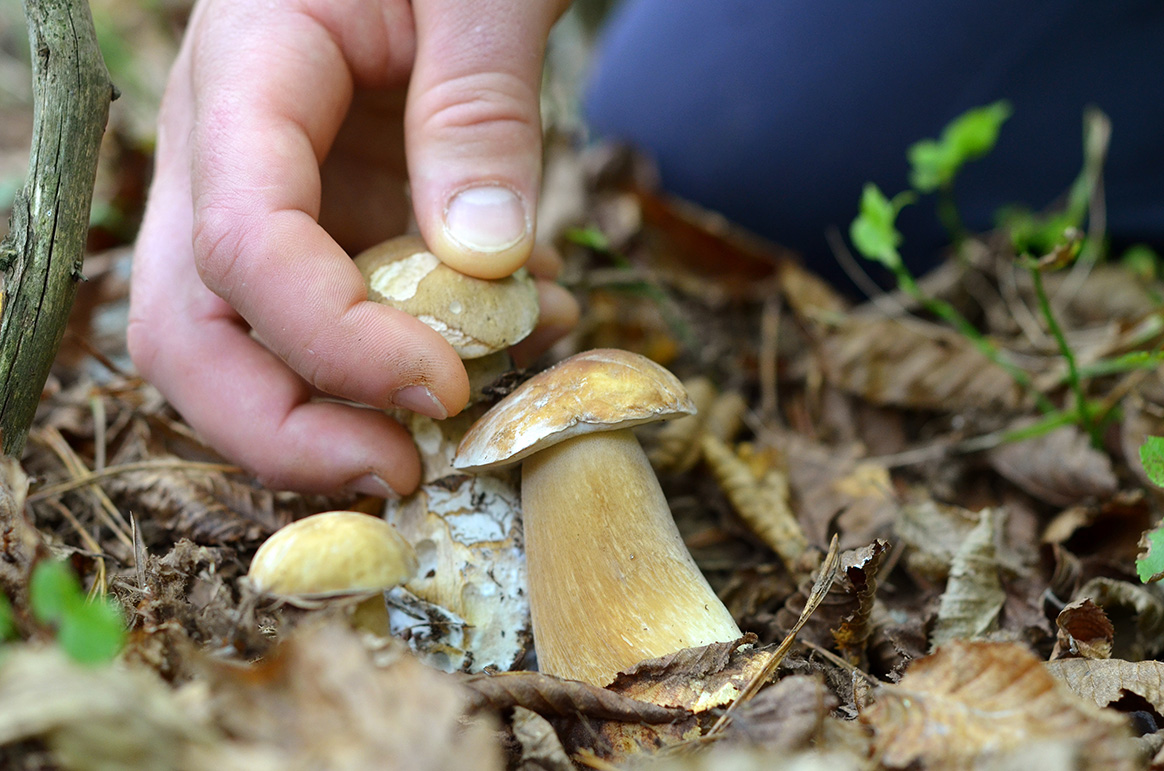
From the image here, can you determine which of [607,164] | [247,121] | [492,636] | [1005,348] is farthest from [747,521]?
[607,164]

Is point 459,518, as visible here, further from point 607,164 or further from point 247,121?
point 607,164

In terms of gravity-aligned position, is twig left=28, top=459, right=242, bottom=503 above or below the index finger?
below

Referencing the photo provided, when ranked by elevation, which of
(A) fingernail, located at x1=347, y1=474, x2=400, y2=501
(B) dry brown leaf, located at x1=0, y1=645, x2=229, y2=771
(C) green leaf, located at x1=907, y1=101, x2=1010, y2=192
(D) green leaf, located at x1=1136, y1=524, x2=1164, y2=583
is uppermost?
(C) green leaf, located at x1=907, y1=101, x2=1010, y2=192

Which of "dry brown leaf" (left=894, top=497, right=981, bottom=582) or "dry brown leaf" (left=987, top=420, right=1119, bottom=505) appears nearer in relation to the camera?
"dry brown leaf" (left=894, top=497, right=981, bottom=582)

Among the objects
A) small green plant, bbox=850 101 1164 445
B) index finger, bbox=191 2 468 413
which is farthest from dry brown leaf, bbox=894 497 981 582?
index finger, bbox=191 2 468 413

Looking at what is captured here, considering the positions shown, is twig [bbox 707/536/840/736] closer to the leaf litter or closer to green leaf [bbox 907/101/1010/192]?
the leaf litter

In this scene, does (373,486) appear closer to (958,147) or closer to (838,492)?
(838,492)

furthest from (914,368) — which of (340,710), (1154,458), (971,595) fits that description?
(340,710)
